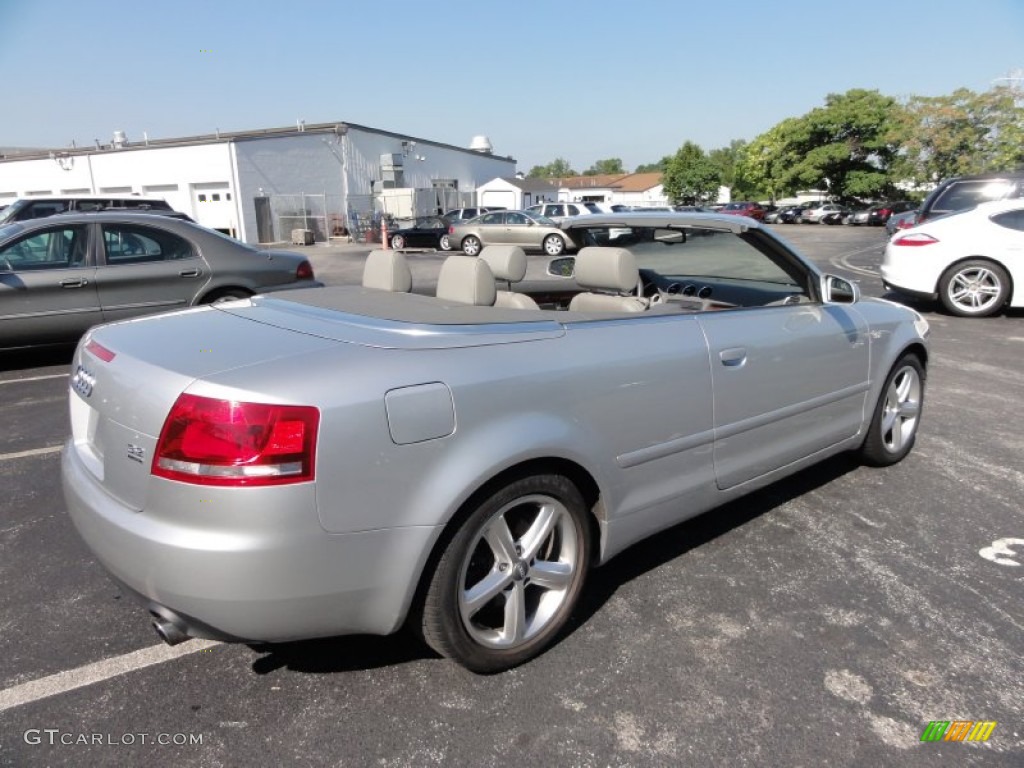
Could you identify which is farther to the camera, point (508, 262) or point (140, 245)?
point (140, 245)

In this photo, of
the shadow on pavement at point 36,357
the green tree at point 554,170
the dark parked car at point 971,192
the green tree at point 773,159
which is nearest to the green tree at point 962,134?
the green tree at point 773,159

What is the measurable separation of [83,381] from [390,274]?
55.9 inches

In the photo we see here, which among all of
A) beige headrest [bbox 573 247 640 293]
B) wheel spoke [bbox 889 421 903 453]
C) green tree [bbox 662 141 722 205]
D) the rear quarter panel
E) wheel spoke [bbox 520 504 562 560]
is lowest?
Answer: wheel spoke [bbox 889 421 903 453]

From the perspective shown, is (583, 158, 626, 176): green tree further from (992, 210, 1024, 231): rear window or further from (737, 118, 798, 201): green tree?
(992, 210, 1024, 231): rear window

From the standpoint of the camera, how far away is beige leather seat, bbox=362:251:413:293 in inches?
132

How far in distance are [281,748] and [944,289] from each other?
9.99m

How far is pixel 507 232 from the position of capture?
22734 millimetres

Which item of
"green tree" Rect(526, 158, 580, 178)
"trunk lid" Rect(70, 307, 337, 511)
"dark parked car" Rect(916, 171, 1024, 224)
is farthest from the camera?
"green tree" Rect(526, 158, 580, 178)

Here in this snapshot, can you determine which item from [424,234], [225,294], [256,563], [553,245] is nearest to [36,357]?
[225,294]

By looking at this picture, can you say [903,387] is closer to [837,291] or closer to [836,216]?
[837,291]

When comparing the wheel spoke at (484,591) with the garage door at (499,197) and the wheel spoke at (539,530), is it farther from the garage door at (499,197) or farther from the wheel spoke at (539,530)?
the garage door at (499,197)

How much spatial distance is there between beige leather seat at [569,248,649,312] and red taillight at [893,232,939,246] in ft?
25.4

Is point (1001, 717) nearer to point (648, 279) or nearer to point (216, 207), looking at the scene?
point (648, 279)

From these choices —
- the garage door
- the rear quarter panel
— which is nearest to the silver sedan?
the rear quarter panel
